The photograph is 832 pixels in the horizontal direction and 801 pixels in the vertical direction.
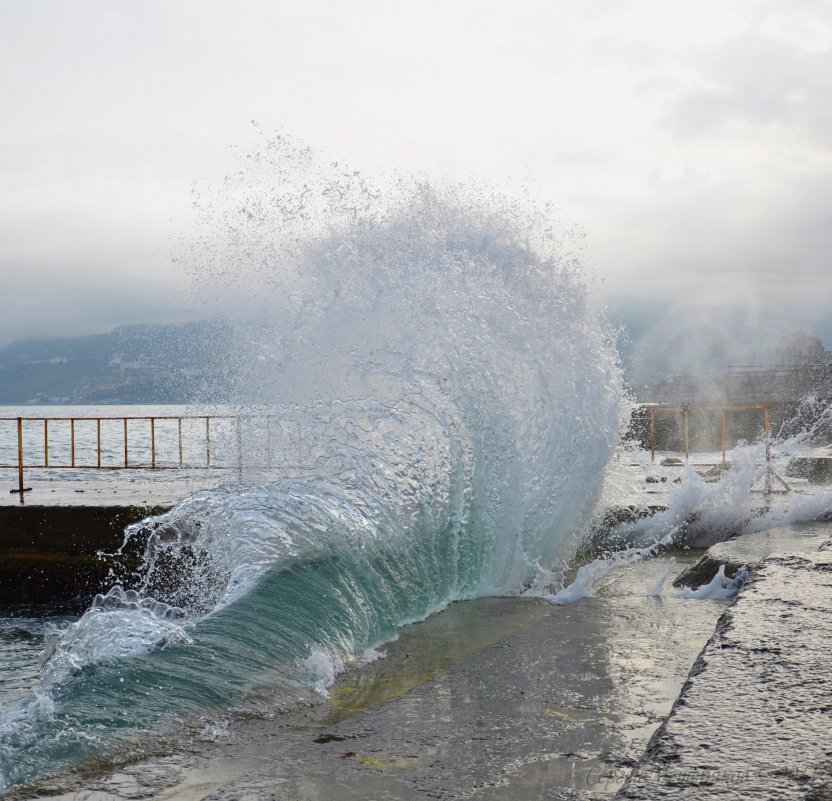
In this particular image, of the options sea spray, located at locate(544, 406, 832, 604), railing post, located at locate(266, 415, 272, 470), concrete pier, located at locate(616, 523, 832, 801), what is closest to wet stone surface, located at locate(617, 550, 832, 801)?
concrete pier, located at locate(616, 523, 832, 801)

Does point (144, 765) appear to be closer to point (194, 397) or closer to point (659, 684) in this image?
point (659, 684)

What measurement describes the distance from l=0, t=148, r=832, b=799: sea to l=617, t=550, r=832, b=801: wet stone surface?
Result: 0.56m

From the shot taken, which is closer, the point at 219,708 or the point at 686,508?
the point at 219,708

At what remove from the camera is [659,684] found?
15.2 feet

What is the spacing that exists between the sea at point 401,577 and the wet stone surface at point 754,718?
562 mm

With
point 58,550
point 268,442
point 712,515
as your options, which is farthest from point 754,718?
point 58,550

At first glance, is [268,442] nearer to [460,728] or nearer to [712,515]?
[460,728]

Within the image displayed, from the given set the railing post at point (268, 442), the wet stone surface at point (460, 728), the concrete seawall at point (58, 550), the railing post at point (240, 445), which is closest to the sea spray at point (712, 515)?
the wet stone surface at point (460, 728)

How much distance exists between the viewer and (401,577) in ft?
22.9

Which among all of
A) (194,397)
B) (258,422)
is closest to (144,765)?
(258,422)

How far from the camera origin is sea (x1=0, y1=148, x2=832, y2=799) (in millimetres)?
3857

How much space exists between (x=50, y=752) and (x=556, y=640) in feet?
10.3

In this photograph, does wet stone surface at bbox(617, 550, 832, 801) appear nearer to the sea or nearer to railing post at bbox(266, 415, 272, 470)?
the sea

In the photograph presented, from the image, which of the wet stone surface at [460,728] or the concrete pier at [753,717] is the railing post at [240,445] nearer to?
the wet stone surface at [460,728]
